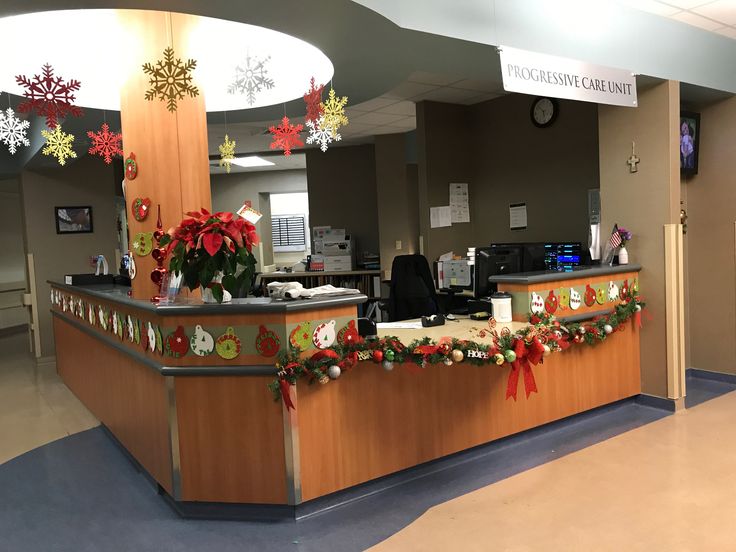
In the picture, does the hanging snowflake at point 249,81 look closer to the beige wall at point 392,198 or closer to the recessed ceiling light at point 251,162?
the beige wall at point 392,198

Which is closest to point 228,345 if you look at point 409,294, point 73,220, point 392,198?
point 409,294

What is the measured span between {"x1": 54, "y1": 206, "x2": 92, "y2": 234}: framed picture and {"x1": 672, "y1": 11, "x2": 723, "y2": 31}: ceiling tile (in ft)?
23.7

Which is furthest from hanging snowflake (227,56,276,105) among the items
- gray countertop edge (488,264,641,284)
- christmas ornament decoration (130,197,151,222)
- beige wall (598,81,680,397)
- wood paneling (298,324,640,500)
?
beige wall (598,81,680,397)

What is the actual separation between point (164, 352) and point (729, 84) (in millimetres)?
5152

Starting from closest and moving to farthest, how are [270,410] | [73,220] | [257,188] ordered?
[270,410]
[73,220]
[257,188]

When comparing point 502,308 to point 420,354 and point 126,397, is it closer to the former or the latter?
point 420,354

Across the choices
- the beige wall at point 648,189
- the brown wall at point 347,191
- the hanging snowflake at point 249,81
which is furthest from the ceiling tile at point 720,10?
the brown wall at point 347,191

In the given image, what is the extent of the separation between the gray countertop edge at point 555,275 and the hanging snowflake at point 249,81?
223 centimetres

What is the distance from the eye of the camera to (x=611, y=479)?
11.2ft

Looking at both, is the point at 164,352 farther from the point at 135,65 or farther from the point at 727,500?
the point at 727,500

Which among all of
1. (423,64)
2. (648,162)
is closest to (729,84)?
(648,162)

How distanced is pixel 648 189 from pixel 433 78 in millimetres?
2273

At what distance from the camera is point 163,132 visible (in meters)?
3.52

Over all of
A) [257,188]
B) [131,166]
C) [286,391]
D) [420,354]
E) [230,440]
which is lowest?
[230,440]
